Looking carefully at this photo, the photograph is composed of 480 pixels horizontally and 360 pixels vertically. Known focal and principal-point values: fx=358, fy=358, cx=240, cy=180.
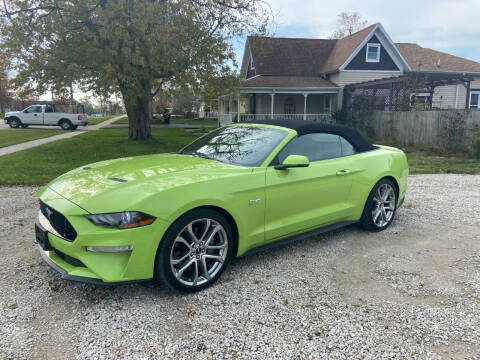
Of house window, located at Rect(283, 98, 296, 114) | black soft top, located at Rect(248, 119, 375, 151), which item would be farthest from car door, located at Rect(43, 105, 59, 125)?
black soft top, located at Rect(248, 119, 375, 151)

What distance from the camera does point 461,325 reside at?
9.14ft

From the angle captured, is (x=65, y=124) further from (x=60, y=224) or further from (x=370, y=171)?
(x=370, y=171)

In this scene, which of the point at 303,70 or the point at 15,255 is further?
the point at 303,70

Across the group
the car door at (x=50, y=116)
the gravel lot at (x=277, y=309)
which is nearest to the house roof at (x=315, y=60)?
the car door at (x=50, y=116)

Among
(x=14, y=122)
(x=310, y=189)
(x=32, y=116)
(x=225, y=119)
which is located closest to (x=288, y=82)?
(x=225, y=119)

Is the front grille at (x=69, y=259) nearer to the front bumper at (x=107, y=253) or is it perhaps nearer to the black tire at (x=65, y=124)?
the front bumper at (x=107, y=253)

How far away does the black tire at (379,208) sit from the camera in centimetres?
469

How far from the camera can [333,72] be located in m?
24.2

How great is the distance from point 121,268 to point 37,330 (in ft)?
2.40

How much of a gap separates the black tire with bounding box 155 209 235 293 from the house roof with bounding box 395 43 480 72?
2573cm

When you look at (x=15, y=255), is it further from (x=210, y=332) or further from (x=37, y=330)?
(x=210, y=332)

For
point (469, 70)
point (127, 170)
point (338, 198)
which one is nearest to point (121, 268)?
point (127, 170)

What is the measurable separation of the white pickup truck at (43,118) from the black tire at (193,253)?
24946 millimetres

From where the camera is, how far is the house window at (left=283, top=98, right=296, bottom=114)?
25.8 meters
